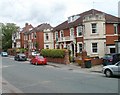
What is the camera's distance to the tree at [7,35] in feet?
355

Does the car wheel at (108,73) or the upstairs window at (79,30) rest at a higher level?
the upstairs window at (79,30)

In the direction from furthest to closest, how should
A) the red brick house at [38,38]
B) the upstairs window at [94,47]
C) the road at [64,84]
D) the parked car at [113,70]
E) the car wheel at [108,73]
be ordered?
1. the red brick house at [38,38]
2. the upstairs window at [94,47]
3. the car wheel at [108,73]
4. the parked car at [113,70]
5. the road at [64,84]

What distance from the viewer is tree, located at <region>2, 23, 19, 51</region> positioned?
108312 millimetres

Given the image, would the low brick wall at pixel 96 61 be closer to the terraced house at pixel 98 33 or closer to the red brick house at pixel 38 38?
the terraced house at pixel 98 33

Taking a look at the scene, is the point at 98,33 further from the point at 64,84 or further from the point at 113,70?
the point at 64,84

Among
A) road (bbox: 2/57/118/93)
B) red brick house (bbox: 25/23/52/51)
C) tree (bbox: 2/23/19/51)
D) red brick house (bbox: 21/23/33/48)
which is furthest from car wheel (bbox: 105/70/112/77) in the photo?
tree (bbox: 2/23/19/51)

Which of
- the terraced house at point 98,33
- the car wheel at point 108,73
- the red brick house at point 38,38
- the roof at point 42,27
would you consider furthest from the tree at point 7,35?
the car wheel at point 108,73

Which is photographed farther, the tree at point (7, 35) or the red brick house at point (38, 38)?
the tree at point (7, 35)

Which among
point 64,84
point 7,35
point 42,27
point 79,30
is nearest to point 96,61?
point 79,30

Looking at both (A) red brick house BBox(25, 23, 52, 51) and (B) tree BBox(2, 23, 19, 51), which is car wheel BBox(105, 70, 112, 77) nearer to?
(A) red brick house BBox(25, 23, 52, 51)

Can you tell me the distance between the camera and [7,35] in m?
112

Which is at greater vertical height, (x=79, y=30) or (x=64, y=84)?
(x=79, y=30)

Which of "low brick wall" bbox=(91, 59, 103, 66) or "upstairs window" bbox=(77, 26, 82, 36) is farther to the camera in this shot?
"upstairs window" bbox=(77, 26, 82, 36)

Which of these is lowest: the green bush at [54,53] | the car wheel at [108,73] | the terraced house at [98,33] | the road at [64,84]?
the road at [64,84]
